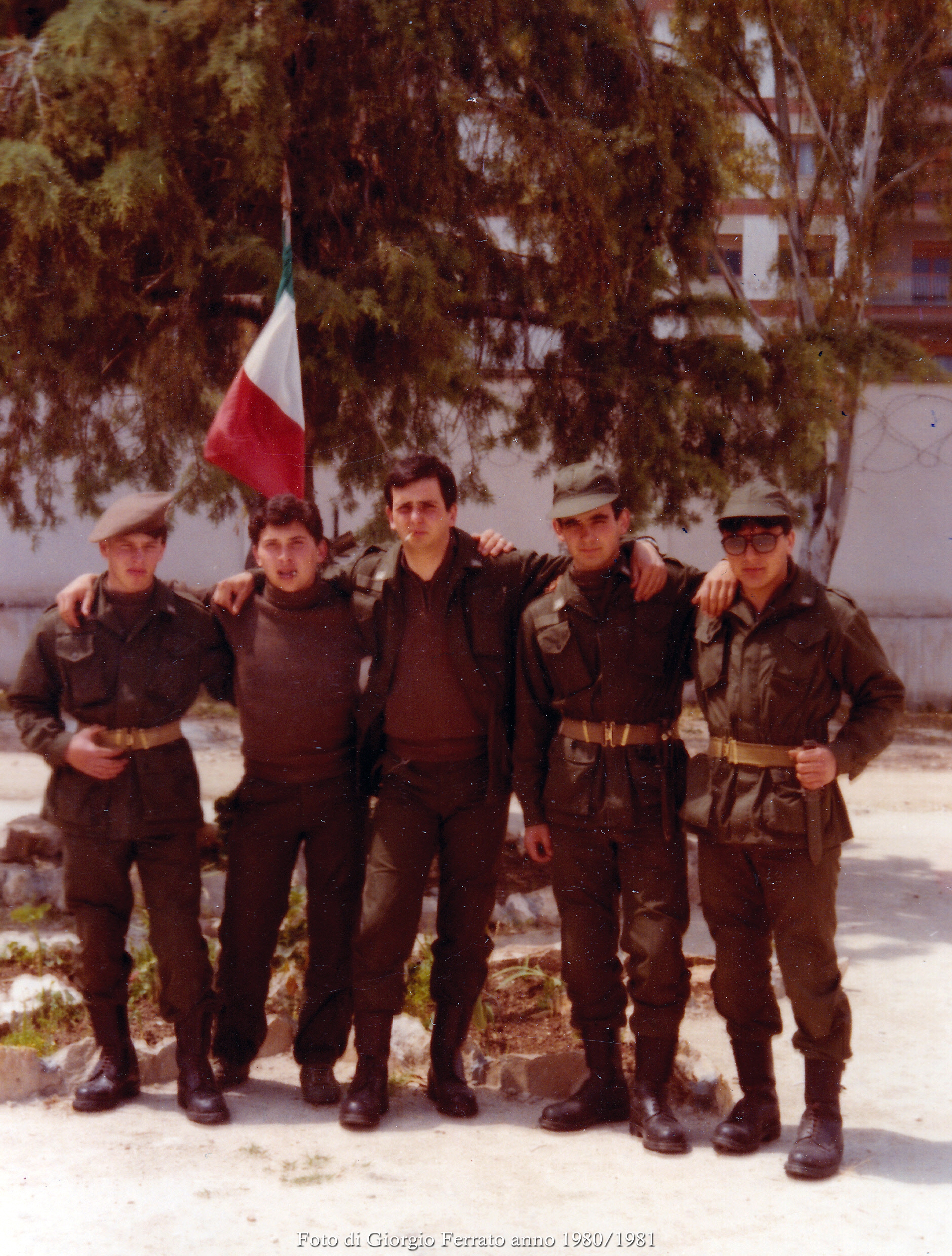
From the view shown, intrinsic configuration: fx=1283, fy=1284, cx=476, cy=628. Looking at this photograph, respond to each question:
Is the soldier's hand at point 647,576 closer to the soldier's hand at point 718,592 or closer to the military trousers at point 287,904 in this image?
the soldier's hand at point 718,592

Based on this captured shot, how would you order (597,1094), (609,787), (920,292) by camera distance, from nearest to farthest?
(609,787)
(597,1094)
(920,292)

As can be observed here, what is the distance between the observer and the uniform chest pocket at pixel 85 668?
3.76 metres

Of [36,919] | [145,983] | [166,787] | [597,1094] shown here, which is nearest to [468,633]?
[166,787]

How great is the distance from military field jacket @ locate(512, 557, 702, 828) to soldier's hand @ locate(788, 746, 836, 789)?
409 millimetres

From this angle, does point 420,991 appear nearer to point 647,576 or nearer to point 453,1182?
point 453,1182

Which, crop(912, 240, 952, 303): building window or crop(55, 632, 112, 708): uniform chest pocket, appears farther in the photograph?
crop(912, 240, 952, 303): building window

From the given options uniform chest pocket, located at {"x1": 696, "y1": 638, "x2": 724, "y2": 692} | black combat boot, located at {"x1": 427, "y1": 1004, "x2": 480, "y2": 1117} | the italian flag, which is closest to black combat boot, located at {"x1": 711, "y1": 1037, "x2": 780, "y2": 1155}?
black combat boot, located at {"x1": 427, "y1": 1004, "x2": 480, "y2": 1117}

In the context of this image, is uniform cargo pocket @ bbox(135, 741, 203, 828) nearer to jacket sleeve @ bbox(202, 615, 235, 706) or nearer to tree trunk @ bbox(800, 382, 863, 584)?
jacket sleeve @ bbox(202, 615, 235, 706)

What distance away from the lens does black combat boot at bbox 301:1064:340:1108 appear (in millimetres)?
3844

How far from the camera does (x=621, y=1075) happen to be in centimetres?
379

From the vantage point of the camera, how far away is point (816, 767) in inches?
133

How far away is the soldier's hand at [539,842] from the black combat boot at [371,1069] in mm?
633

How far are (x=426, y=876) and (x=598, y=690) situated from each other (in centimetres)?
77

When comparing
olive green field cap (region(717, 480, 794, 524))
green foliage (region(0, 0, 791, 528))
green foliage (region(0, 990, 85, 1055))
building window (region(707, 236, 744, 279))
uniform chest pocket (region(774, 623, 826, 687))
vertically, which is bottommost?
green foliage (region(0, 990, 85, 1055))
